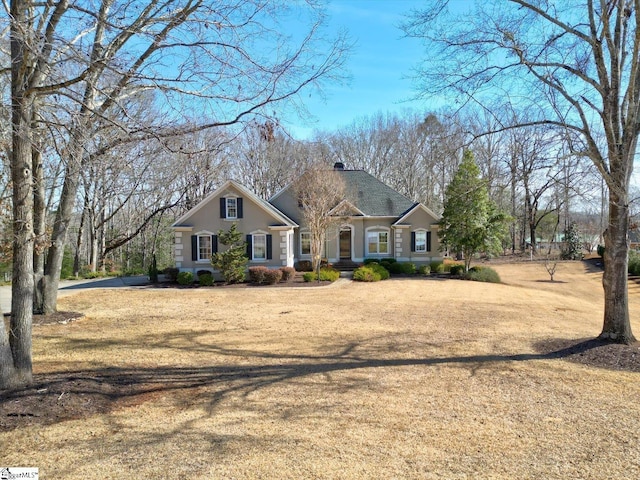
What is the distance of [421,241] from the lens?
86.1ft

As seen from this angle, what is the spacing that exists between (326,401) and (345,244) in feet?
70.4

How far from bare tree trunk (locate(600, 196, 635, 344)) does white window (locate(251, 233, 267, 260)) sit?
16938mm

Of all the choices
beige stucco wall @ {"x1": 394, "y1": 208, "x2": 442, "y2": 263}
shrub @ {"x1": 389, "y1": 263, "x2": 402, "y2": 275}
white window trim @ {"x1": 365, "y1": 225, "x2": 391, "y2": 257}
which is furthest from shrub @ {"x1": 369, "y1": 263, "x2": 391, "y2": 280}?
beige stucco wall @ {"x1": 394, "y1": 208, "x2": 442, "y2": 263}

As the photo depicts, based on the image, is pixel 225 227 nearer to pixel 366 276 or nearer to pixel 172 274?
pixel 172 274

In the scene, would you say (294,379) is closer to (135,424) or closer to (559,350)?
(135,424)

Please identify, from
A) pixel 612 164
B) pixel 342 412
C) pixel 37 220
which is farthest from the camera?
pixel 37 220

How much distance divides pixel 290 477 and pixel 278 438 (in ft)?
2.52

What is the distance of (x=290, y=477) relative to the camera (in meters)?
3.52

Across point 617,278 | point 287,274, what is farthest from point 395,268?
point 617,278

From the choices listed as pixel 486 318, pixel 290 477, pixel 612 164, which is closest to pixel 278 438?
pixel 290 477

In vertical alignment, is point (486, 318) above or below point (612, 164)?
below

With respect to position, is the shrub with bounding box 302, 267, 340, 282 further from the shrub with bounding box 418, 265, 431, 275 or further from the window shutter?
the shrub with bounding box 418, 265, 431, 275

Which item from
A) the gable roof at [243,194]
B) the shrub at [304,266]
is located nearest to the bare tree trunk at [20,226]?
the gable roof at [243,194]

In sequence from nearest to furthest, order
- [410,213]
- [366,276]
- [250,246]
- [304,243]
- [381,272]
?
[366,276]
[381,272]
[250,246]
[410,213]
[304,243]
